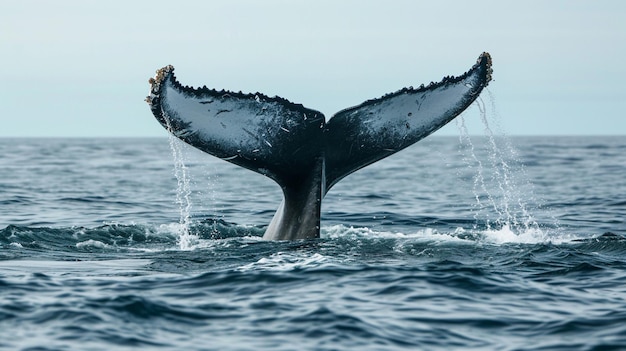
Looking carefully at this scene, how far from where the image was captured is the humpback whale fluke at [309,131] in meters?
9.09

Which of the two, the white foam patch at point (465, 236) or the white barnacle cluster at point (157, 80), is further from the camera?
the white foam patch at point (465, 236)

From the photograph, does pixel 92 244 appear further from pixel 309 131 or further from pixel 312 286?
pixel 312 286

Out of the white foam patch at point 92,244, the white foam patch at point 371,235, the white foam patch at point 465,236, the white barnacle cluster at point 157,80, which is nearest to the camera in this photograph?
the white barnacle cluster at point 157,80

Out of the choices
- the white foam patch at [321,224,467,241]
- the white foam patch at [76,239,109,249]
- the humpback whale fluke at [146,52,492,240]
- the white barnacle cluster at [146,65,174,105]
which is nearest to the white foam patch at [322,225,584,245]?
the white foam patch at [321,224,467,241]

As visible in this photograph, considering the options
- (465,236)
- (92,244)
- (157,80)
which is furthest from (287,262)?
(465,236)

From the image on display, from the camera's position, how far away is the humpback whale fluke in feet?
29.8

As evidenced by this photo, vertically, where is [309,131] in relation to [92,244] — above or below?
above

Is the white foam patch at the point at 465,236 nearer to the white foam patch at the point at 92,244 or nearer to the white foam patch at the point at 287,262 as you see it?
the white foam patch at the point at 287,262

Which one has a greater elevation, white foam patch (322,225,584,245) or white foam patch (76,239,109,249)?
white foam patch (76,239,109,249)

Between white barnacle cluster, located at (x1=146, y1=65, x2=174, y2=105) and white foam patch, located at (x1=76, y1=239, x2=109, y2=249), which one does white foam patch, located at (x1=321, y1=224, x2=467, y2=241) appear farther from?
white barnacle cluster, located at (x1=146, y1=65, x2=174, y2=105)

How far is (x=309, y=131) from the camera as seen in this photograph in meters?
9.66

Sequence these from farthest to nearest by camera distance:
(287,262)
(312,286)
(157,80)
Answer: (287,262), (312,286), (157,80)

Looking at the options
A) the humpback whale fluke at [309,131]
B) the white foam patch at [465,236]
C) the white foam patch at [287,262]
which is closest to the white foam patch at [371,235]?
the white foam patch at [465,236]

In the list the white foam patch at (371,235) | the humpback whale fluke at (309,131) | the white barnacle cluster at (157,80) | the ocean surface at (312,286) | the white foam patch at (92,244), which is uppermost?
the white barnacle cluster at (157,80)
